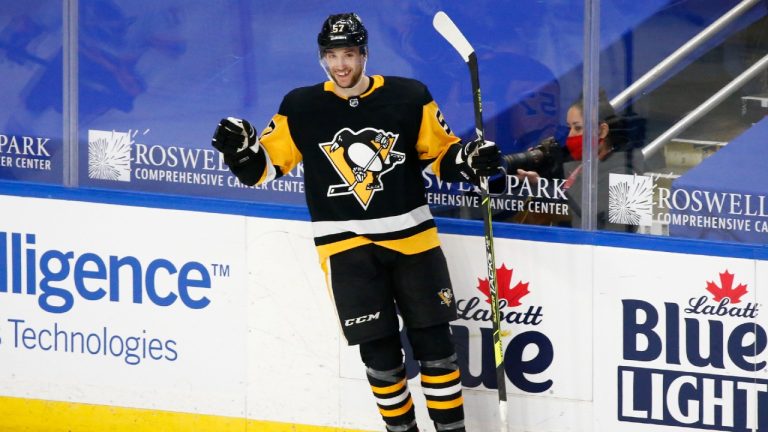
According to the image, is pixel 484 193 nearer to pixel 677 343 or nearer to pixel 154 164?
pixel 677 343

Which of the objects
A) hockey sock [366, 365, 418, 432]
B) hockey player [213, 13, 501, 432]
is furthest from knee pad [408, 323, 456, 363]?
hockey sock [366, 365, 418, 432]

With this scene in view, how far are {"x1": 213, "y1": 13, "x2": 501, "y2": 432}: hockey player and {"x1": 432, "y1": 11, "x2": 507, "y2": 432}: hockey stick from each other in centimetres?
10

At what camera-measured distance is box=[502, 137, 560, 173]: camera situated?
14.9ft

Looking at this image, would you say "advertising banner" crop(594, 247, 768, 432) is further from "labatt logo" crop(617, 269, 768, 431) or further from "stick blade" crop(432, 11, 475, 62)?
"stick blade" crop(432, 11, 475, 62)

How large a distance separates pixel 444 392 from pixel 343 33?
3.52ft

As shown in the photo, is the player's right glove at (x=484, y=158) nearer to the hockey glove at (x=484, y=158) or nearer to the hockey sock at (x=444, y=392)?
A: the hockey glove at (x=484, y=158)

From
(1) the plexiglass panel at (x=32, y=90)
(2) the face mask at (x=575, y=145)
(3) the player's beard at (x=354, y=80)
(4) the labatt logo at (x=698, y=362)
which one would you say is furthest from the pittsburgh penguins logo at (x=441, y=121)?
(1) the plexiglass panel at (x=32, y=90)

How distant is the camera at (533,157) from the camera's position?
4.55 metres

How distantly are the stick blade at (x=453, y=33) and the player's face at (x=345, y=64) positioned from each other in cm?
23

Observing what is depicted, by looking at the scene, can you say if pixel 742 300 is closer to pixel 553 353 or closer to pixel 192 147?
pixel 553 353

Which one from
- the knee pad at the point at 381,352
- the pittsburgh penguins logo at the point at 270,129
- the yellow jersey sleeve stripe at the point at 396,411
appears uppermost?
the pittsburgh penguins logo at the point at 270,129

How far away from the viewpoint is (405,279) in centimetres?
443

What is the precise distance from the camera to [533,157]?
4.57m

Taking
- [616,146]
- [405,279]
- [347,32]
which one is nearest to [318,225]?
[405,279]
